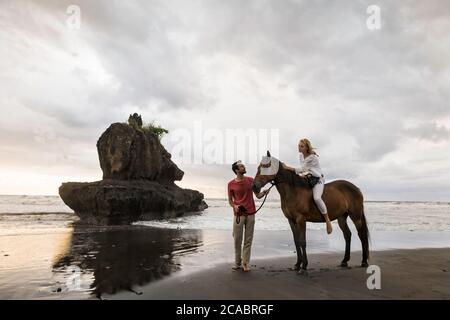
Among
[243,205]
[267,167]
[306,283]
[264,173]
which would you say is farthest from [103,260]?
[306,283]

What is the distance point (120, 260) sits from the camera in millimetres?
8742

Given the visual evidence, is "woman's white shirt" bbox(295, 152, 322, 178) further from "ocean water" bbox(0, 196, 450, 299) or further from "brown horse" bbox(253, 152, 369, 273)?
"ocean water" bbox(0, 196, 450, 299)

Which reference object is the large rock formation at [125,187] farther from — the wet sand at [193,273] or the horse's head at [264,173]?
the horse's head at [264,173]

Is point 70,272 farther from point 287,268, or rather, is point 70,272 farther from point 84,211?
point 84,211

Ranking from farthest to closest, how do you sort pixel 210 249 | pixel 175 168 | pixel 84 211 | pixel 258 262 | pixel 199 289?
pixel 175 168
pixel 84 211
pixel 210 249
pixel 258 262
pixel 199 289

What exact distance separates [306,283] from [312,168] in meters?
2.69

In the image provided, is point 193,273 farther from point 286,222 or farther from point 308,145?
point 286,222

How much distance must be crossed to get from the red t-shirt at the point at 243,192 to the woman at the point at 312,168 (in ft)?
3.39

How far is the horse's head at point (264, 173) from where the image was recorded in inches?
281

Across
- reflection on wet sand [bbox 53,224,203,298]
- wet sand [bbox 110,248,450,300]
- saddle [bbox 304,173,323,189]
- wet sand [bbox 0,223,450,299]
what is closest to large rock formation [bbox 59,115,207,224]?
reflection on wet sand [bbox 53,224,203,298]

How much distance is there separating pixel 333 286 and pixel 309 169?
272 centimetres

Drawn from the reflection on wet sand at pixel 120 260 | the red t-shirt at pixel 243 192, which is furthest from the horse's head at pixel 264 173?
the reflection on wet sand at pixel 120 260
